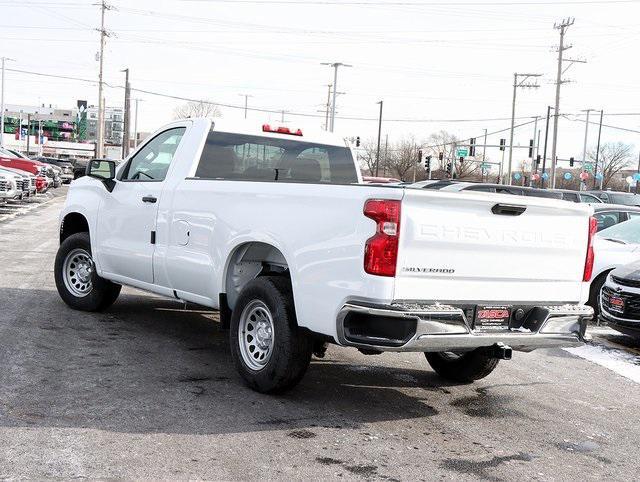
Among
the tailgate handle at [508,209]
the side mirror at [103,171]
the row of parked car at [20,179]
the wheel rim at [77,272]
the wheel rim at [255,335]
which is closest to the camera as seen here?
the tailgate handle at [508,209]

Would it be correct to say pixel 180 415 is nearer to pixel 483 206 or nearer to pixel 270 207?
pixel 270 207

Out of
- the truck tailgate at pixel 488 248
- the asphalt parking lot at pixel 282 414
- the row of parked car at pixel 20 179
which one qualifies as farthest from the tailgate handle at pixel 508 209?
the row of parked car at pixel 20 179

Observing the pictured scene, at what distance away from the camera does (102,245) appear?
8.05 metres

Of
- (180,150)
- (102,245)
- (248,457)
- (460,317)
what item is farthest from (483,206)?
(102,245)

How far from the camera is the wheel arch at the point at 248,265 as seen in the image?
5.97 metres

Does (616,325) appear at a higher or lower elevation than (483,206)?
lower

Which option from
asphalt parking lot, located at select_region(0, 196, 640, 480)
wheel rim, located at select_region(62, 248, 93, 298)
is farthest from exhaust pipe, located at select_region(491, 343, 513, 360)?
wheel rim, located at select_region(62, 248, 93, 298)

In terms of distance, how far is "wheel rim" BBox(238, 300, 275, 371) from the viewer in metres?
5.73

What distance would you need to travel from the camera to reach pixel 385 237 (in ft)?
15.7

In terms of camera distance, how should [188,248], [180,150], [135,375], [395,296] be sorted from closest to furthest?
[395,296]
[135,375]
[188,248]
[180,150]

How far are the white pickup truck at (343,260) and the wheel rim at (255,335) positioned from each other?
0.4 inches

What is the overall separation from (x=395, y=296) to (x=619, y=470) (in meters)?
1.70

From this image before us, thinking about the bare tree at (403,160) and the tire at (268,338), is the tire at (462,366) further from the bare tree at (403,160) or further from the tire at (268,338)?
the bare tree at (403,160)

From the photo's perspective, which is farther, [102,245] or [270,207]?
[102,245]
